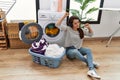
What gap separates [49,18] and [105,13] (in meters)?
1.23

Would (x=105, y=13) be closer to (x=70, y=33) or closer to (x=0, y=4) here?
(x=70, y=33)

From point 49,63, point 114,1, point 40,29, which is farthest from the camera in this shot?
point 114,1

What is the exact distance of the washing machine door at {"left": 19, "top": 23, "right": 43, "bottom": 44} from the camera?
286 cm

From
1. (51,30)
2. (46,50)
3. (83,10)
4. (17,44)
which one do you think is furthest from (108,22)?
(17,44)

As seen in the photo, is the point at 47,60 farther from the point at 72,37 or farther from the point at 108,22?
the point at 108,22

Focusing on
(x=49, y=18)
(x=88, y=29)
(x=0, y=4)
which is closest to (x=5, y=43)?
(x=0, y=4)

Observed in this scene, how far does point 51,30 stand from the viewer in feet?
10.2

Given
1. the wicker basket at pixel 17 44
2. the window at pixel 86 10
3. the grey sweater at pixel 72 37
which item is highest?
the window at pixel 86 10

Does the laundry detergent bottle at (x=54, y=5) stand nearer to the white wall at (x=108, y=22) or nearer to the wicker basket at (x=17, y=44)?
the white wall at (x=108, y=22)

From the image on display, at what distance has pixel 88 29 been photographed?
9.13 feet

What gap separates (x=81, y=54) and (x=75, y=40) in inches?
9.7

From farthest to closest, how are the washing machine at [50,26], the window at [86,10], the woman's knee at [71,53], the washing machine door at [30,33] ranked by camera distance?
the window at [86,10], the washing machine at [50,26], the washing machine door at [30,33], the woman's knee at [71,53]

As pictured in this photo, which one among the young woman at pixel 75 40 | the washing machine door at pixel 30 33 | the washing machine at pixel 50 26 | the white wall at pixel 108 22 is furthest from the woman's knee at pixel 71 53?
the white wall at pixel 108 22

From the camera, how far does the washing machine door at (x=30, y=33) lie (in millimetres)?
2859
